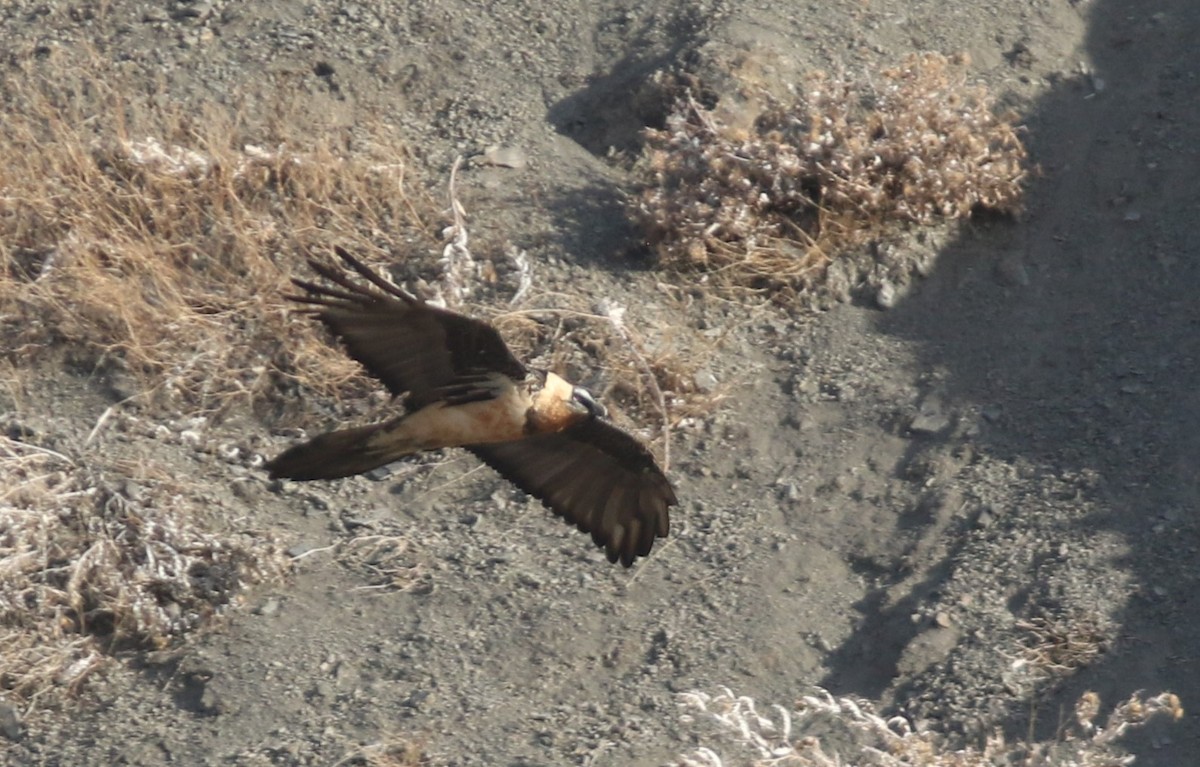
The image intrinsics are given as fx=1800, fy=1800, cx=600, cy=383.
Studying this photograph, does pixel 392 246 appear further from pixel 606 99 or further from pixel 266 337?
pixel 606 99

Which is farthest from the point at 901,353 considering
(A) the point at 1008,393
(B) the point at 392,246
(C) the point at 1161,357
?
(B) the point at 392,246

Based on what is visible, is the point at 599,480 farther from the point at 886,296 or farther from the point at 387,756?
the point at 886,296

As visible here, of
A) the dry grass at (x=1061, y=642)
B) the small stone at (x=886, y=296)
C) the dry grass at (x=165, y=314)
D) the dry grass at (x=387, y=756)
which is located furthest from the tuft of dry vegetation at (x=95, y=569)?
the small stone at (x=886, y=296)

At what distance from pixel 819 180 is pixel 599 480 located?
104 inches

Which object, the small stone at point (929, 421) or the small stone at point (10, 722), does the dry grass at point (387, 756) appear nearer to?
the small stone at point (10, 722)

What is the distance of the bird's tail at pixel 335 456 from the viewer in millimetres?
4727

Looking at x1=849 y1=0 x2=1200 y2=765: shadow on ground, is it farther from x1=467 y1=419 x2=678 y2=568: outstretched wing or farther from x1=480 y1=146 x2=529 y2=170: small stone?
x1=480 y1=146 x2=529 y2=170: small stone

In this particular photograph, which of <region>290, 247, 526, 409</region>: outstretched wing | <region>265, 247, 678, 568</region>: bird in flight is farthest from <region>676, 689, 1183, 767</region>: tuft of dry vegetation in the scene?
<region>290, 247, 526, 409</region>: outstretched wing

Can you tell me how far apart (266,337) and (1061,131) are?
3.77 meters

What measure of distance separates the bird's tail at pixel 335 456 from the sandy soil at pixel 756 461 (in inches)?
50.1

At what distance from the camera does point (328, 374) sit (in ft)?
23.7

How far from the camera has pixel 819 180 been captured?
25.2ft

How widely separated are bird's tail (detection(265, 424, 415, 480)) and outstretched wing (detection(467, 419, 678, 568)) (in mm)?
654

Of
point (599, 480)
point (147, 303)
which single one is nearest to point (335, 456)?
point (599, 480)
